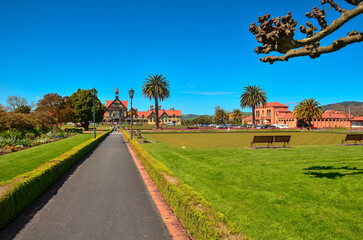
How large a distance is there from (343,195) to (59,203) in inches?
371

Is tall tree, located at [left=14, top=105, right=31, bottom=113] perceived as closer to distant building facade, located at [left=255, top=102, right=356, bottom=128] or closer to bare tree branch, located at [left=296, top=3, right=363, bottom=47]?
bare tree branch, located at [left=296, top=3, right=363, bottom=47]

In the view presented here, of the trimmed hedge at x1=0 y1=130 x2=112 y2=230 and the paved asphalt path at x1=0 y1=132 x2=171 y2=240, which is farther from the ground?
the trimmed hedge at x1=0 y1=130 x2=112 y2=230

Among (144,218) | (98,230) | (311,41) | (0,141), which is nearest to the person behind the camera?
(98,230)

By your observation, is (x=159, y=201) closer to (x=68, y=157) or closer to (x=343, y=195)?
(x=343, y=195)

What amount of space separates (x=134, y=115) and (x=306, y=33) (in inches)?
5224

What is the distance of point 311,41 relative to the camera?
305 inches

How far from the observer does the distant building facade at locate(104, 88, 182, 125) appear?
110m

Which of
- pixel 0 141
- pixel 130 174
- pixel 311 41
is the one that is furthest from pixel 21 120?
pixel 311 41

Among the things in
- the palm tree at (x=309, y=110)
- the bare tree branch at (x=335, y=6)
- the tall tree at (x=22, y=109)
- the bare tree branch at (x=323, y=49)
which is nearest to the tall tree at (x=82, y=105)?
the tall tree at (x=22, y=109)

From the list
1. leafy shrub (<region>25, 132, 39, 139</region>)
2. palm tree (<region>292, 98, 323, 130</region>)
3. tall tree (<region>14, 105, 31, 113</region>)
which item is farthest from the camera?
tall tree (<region>14, 105, 31, 113</region>)

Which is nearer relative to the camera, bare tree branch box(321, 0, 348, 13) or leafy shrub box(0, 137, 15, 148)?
bare tree branch box(321, 0, 348, 13)

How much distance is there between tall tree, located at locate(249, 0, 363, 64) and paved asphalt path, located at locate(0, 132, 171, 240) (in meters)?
7.18

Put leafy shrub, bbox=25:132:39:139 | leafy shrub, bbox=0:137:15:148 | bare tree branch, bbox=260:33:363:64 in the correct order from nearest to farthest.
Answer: bare tree branch, bbox=260:33:363:64 < leafy shrub, bbox=0:137:15:148 < leafy shrub, bbox=25:132:39:139

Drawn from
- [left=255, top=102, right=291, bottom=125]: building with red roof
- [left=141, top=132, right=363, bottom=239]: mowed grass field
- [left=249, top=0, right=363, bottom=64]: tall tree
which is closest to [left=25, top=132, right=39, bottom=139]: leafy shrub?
[left=141, top=132, right=363, bottom=239]: mowed grass field
